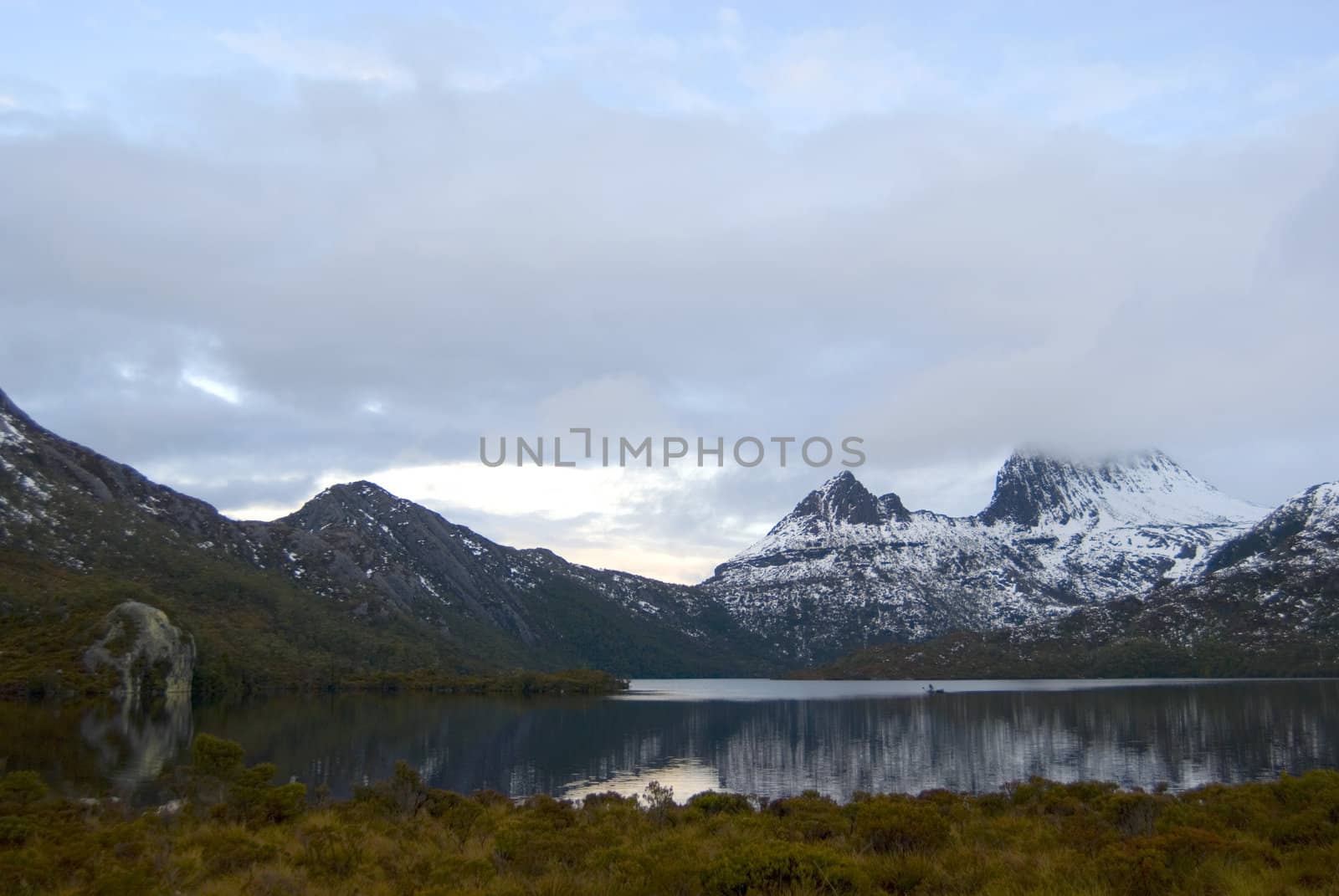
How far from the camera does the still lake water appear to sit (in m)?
55.7

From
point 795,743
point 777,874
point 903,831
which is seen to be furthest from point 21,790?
point 795,743

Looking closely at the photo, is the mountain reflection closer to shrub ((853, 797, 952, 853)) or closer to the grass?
the grass

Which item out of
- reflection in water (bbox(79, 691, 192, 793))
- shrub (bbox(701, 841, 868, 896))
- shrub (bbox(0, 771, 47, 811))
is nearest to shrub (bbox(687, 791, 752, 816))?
shrub (bbox(701, 841, 868, 896))

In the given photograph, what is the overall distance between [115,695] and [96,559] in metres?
79.7

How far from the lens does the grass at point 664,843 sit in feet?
58.6

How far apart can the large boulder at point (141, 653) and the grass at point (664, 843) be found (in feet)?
372

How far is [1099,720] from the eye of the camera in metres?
100

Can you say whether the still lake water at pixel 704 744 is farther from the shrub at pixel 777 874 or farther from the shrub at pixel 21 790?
the shrub at pixel 777 874

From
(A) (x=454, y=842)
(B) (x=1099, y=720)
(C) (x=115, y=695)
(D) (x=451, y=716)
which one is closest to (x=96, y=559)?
(C) (x=115, y=695)

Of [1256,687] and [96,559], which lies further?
[96,559]

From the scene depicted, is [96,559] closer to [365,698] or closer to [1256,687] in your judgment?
[365,698]

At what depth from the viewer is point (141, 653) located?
138125 millimetres

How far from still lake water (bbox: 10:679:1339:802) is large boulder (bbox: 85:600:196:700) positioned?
39.5ft

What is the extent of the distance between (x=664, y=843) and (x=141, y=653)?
141m
